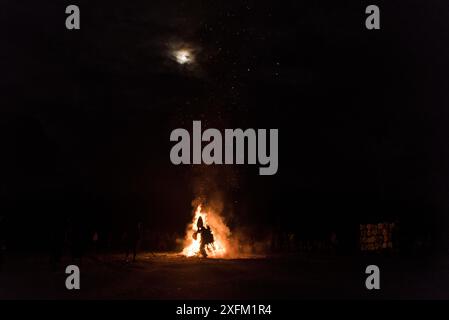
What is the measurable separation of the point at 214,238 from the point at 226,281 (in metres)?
15.3

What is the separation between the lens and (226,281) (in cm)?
1440

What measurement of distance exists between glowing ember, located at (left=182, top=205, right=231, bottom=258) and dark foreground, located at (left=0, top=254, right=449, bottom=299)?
6940mm

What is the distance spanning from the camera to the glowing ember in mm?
27062

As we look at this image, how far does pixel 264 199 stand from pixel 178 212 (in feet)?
28.8

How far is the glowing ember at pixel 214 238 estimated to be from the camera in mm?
27062

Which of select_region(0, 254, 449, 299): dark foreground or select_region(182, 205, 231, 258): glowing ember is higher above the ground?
select_region(182, 205, 231, 258): glowing ember

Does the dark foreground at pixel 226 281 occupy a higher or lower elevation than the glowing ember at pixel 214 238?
lower

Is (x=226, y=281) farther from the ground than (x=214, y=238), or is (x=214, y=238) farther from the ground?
(x=214, y=238)

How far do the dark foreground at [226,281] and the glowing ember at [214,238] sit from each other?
694 centimetres

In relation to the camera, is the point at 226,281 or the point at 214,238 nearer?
the point at 226,281

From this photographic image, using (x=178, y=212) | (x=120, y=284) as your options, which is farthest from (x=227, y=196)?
(x=120, y=284)

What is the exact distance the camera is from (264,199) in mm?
47938

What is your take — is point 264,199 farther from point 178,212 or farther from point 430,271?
point 430,271
